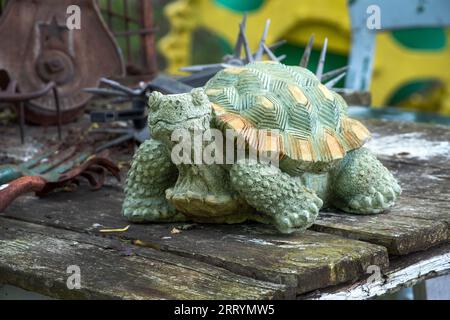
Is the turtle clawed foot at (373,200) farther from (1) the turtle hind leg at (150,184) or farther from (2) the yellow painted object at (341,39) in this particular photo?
(2) the yellow painted object at (341,39)

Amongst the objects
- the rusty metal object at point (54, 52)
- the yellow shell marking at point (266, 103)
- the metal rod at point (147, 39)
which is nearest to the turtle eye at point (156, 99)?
the yellow shell marking at point (266, 103)

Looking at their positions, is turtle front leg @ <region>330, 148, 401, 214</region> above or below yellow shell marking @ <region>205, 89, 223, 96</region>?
below

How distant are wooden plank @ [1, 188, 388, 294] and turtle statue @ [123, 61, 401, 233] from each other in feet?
0.15

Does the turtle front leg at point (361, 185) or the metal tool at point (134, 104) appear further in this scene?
the metal tool at point (134, 104)

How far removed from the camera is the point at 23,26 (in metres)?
3.42

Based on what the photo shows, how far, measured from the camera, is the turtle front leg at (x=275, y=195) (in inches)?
74.5

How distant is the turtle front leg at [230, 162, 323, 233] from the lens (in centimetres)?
189

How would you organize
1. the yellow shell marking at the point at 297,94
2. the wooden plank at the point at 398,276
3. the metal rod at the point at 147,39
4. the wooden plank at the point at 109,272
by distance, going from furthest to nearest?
the metal rod at the point at 147,39
the yellow shell marking at the point at 297,94
the wooden plank at the point at 398,276
the wooden plank at the point at 109,272

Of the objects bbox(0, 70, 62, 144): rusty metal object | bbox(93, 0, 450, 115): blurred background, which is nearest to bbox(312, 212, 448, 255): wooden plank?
bbox(0, 70, 62, 144): rusty metal object

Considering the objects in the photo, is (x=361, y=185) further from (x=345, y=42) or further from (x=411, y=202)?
(x=345, y=42)

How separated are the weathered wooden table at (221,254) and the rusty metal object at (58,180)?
6 cm

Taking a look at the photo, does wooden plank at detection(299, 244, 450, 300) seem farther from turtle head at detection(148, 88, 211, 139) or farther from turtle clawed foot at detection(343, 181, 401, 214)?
turtle head at detection(148, 88, 211, 139)

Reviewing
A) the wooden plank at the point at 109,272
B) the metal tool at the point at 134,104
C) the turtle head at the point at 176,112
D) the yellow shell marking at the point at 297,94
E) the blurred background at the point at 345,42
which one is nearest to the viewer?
the wooden plank at the point at 109,272
